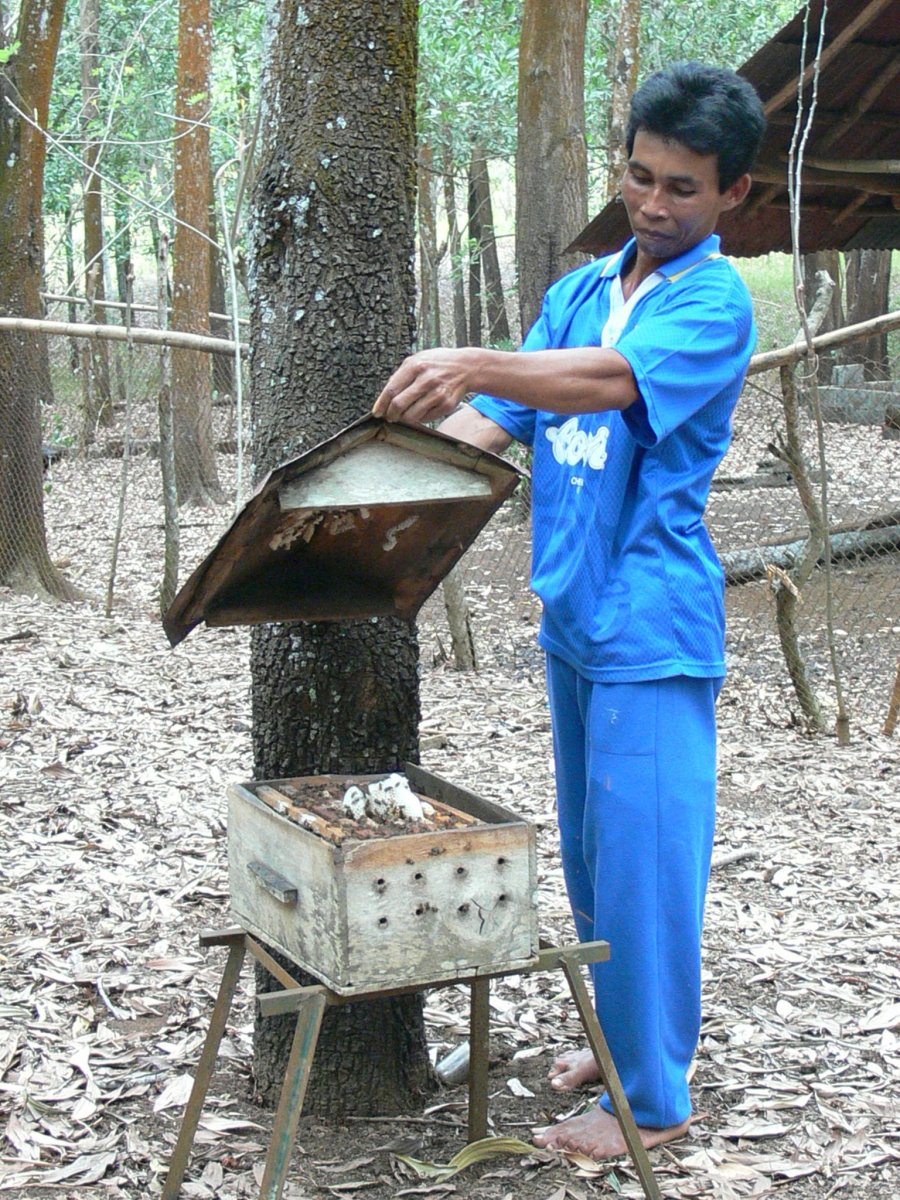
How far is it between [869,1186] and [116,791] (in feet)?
11.3

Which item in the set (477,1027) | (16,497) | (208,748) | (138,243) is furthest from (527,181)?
(138,243)

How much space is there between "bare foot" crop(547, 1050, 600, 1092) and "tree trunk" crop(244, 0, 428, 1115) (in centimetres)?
42

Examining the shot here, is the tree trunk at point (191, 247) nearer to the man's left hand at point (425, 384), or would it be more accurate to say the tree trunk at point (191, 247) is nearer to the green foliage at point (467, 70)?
the green foliage at point (467, 70)

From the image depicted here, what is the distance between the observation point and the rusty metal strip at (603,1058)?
100 inches

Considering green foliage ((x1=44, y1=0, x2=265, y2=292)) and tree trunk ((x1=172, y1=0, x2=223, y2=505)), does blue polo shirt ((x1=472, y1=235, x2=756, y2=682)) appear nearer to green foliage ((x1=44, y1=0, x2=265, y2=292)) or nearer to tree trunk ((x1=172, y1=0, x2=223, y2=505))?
tree trunk ((x1=172, y1=0, x2=223, y2=505))

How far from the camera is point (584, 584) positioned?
9.07 feet

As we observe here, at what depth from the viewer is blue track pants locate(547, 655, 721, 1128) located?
2.74 metres

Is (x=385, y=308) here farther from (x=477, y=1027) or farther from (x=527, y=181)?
(x=527, y=181)

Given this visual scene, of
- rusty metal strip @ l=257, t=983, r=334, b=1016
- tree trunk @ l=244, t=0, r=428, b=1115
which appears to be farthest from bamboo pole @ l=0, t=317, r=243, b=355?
rusty metal strip @ l=257, t=983, r=334, b=1016

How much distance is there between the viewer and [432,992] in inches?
153

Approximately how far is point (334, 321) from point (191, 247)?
10.3 m

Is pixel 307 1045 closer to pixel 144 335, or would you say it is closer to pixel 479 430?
pixel 479 430

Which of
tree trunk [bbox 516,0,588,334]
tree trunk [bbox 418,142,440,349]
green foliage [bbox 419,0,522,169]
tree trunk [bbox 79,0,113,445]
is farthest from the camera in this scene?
green foliage [bbox 419,0,522,169]

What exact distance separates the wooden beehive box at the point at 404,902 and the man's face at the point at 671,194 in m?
1.17
